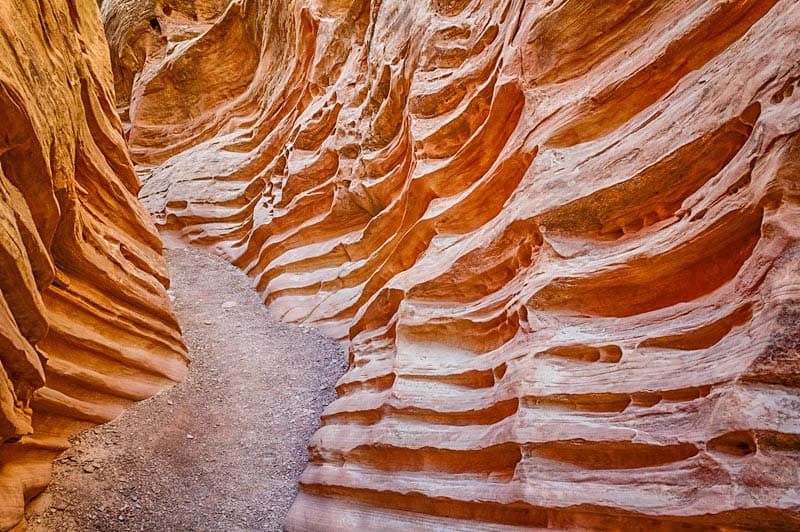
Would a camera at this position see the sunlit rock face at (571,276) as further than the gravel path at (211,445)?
No

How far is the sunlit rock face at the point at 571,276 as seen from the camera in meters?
3.07

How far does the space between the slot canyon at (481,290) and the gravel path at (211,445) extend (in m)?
0.06

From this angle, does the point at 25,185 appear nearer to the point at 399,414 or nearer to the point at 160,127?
the point at 399,414

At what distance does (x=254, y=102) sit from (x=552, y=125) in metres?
12.4

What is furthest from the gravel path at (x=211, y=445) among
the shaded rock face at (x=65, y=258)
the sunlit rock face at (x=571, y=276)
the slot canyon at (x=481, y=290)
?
the sunlit rock face at (x=571, y=276)

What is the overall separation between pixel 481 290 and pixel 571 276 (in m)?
1.45

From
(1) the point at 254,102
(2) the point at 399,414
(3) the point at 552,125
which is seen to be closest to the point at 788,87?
(3) the point at 552,125

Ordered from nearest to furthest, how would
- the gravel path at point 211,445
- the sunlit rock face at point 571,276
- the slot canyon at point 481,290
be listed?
1. the sunlit rock face at point 571,276
2. the slot canyon at point 481,290
3. the gravel path at point 211,445

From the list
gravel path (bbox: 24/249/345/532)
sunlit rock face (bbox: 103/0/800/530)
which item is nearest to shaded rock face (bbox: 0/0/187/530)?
gravel path (bbox: 24/249/345/532)

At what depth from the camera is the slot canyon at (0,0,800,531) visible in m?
3.21

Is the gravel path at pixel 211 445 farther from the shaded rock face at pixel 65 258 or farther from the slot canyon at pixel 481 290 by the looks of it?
the shaded rock face at pixel 65 258

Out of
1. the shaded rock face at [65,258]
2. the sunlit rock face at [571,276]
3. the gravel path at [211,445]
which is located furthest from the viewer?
the gravel path at [211,445]

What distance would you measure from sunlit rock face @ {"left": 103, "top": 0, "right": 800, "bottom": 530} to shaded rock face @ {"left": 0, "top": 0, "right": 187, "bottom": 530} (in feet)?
9.17

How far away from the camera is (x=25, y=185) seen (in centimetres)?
411
